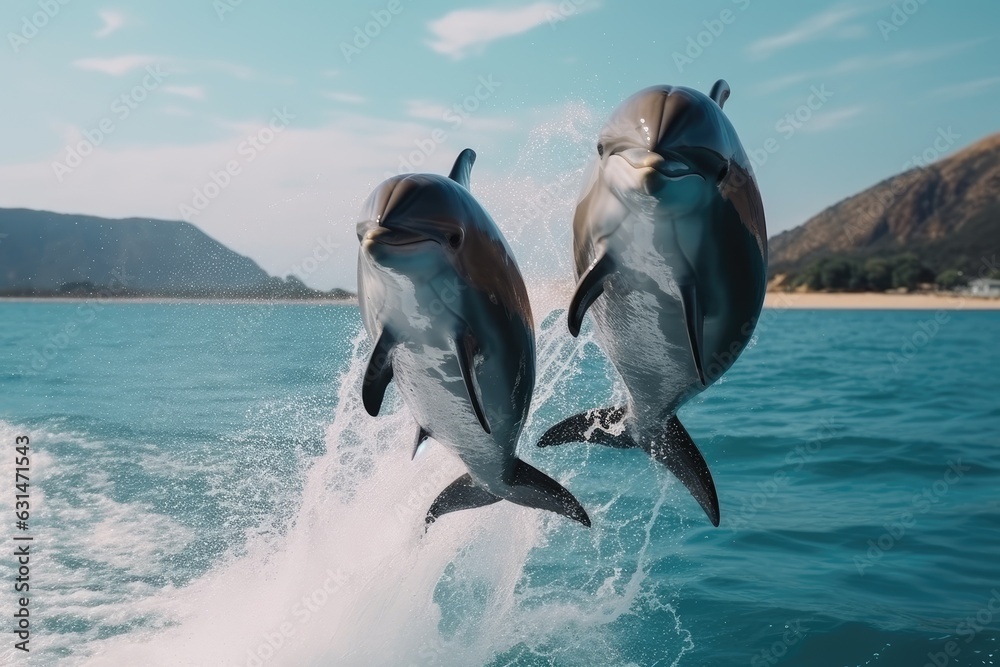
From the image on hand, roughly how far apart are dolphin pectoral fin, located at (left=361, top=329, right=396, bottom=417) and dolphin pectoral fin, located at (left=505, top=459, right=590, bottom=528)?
131cm

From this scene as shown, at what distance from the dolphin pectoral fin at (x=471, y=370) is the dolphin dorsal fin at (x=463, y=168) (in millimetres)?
1394

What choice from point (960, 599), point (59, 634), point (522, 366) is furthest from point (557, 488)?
point (960, 599)

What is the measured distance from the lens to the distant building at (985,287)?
92.2 meters

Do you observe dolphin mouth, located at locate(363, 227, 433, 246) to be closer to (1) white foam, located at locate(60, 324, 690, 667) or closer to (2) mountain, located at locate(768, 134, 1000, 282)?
(1) white foam, located at locate(60, 324, 690, 667)

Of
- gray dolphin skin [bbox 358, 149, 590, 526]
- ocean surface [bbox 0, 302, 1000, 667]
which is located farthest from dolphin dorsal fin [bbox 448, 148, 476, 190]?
ocean surface [bbox 0, 302, 1000, 667]

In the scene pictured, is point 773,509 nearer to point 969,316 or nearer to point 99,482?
point 99,482

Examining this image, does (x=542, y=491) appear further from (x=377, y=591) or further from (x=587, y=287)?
(x=377, y=591)

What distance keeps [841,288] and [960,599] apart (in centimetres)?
9745

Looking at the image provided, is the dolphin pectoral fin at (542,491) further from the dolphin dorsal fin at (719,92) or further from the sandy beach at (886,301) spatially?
the sandy beach at (886,301)

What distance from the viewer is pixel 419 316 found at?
15.1ft

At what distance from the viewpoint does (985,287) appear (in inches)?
3671

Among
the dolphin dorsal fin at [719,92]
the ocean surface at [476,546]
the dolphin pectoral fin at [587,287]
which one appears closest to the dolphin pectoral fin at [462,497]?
the ocean surface at [476,546]

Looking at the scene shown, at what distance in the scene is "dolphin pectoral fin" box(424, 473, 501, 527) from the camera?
6289 millimetres

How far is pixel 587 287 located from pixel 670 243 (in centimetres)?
48
